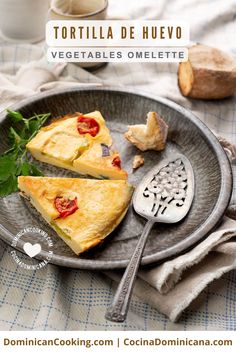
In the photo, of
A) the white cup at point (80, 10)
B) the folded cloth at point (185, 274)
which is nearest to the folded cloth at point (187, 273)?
the folded cloth at point (185, 274)

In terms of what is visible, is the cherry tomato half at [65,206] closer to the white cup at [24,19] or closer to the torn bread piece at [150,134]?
the torn bread piece at [150,134]

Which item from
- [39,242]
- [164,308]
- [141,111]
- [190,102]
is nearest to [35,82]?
[141,111]

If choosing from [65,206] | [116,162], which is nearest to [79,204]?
[65,206]

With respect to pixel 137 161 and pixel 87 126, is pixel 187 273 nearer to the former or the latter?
pixel 137 161

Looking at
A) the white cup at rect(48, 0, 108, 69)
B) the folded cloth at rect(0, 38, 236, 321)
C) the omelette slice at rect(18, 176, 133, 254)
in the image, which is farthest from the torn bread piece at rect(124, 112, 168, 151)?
the white cup at rect(48, 0, 108, 69)

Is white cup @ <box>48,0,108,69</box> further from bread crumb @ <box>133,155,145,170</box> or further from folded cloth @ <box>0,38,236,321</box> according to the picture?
folded cloth @ <box>0,38,236,321</box>
